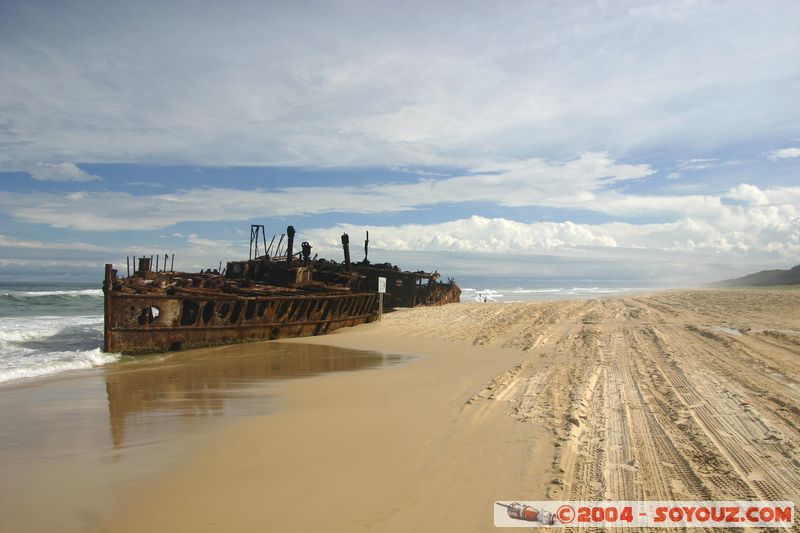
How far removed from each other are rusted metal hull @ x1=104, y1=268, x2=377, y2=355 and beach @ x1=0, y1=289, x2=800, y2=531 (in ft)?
7.75

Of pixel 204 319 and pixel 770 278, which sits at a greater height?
A: pixel 770 278

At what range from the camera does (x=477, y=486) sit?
14.6 feet

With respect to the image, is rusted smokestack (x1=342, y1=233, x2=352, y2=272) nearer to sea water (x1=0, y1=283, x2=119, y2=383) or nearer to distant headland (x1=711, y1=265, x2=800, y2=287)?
sea water (x1=0, y1=283, x2=119, y2=383)

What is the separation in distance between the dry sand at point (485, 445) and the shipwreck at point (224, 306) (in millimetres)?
6684

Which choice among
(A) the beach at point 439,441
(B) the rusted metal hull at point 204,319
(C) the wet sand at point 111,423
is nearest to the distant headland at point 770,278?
(B) the rusted metal hull at point 204,319

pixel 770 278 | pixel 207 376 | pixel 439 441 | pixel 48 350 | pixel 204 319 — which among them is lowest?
pixel 48 350

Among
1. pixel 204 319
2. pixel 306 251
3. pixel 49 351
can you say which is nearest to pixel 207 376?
pixel 204 319

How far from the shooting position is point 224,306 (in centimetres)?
1723

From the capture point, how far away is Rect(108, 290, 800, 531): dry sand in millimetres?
4125

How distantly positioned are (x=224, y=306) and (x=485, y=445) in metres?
13.5

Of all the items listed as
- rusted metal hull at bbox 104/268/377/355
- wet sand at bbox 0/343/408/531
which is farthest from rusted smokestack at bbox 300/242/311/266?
wet sand at bbox 0/343/408/531

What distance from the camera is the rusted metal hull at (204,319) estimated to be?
1369cm

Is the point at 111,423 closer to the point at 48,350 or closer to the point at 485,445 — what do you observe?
the point at 485,445

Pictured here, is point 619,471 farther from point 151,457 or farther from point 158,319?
point 158,319
